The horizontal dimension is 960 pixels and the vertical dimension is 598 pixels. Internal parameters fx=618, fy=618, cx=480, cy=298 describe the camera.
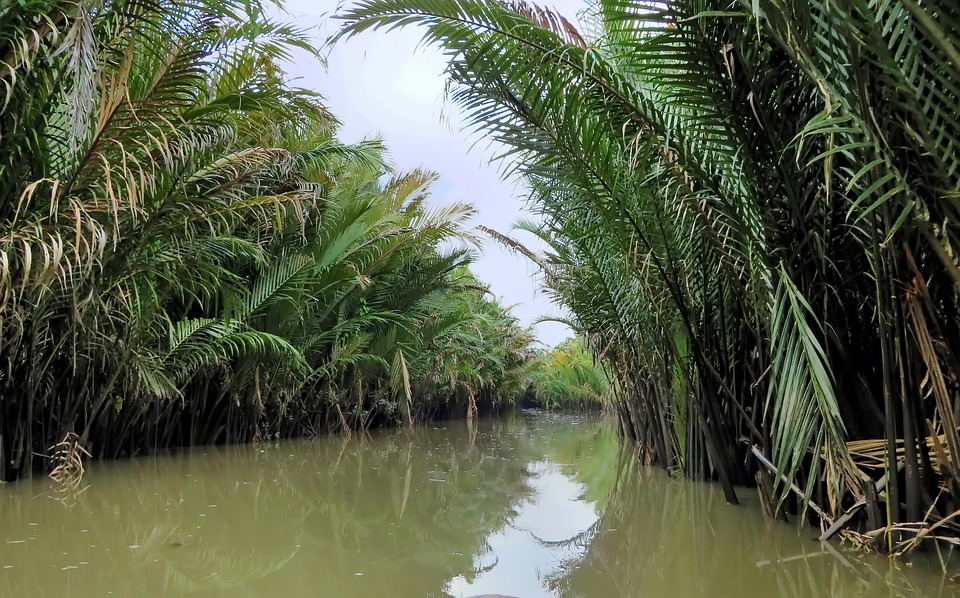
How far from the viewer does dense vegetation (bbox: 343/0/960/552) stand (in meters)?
1.91

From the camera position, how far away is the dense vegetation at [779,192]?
75.0 inches

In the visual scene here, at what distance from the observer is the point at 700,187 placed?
10.0 ft

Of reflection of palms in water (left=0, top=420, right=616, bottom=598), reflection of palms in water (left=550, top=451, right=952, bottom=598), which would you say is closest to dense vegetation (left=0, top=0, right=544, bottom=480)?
reflection of palms in water (left=0, top=420, right=616, bottom=598)

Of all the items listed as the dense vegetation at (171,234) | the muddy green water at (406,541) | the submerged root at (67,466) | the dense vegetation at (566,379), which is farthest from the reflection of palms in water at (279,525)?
the dense vegetation at (566,379)

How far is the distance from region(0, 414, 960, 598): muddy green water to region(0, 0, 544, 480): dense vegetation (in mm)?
950

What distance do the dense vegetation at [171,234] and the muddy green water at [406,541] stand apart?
3.12 feet

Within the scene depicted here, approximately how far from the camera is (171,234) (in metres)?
4.36

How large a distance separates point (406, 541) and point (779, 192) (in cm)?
232

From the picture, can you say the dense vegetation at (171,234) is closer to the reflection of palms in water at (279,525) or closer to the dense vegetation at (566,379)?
the reflection of palms in water at (279,525)

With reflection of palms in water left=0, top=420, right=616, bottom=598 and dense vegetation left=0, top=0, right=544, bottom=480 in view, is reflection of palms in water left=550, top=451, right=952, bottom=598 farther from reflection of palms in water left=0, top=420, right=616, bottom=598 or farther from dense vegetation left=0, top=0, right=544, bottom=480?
dense vegetation left=0, top=0, right=544, bottom=480

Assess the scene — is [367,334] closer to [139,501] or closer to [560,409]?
[139,501]

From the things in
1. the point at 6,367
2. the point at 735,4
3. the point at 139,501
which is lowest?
the point at 139,501

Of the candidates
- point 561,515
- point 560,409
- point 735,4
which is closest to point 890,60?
point 735,4

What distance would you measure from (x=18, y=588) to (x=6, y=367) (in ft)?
7.94
